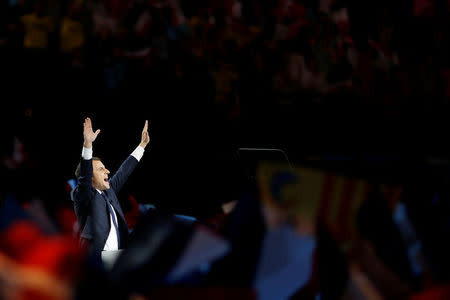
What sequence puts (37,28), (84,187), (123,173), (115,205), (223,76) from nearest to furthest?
1. (84,187)
2. (115,205)
3. (123,173)
4. (37,28)
5. (223,76)

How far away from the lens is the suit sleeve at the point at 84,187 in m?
2.23

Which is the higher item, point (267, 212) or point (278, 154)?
point (267, 212)

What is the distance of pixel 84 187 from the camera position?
7.33 feet

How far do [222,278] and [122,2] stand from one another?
119 inches

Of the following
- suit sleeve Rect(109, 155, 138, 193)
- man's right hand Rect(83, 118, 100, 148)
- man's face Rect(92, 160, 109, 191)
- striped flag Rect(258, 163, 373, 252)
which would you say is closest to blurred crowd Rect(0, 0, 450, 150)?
suit sleeve Rect(109, 155, 138, 193)

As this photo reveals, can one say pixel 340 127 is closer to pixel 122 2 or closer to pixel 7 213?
pixel 122 2

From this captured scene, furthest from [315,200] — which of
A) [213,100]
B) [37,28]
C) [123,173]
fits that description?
[37,28]

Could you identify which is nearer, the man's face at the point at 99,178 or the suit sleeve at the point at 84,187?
the suit sleeve at the point at 84,187

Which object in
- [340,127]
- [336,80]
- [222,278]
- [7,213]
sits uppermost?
[7,213]

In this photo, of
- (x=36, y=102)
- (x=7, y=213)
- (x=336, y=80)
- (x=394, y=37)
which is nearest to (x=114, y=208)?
(x=36, y=102)

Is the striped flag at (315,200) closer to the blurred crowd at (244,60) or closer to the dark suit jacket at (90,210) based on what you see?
the dark suit jacket at (90,210)

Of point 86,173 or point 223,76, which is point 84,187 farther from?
point 223,76

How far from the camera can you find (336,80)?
10.8ft

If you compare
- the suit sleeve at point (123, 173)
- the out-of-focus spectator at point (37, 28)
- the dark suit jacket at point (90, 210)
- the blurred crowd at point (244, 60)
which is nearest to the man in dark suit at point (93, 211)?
the dark suit jacket at point (90, 210)
